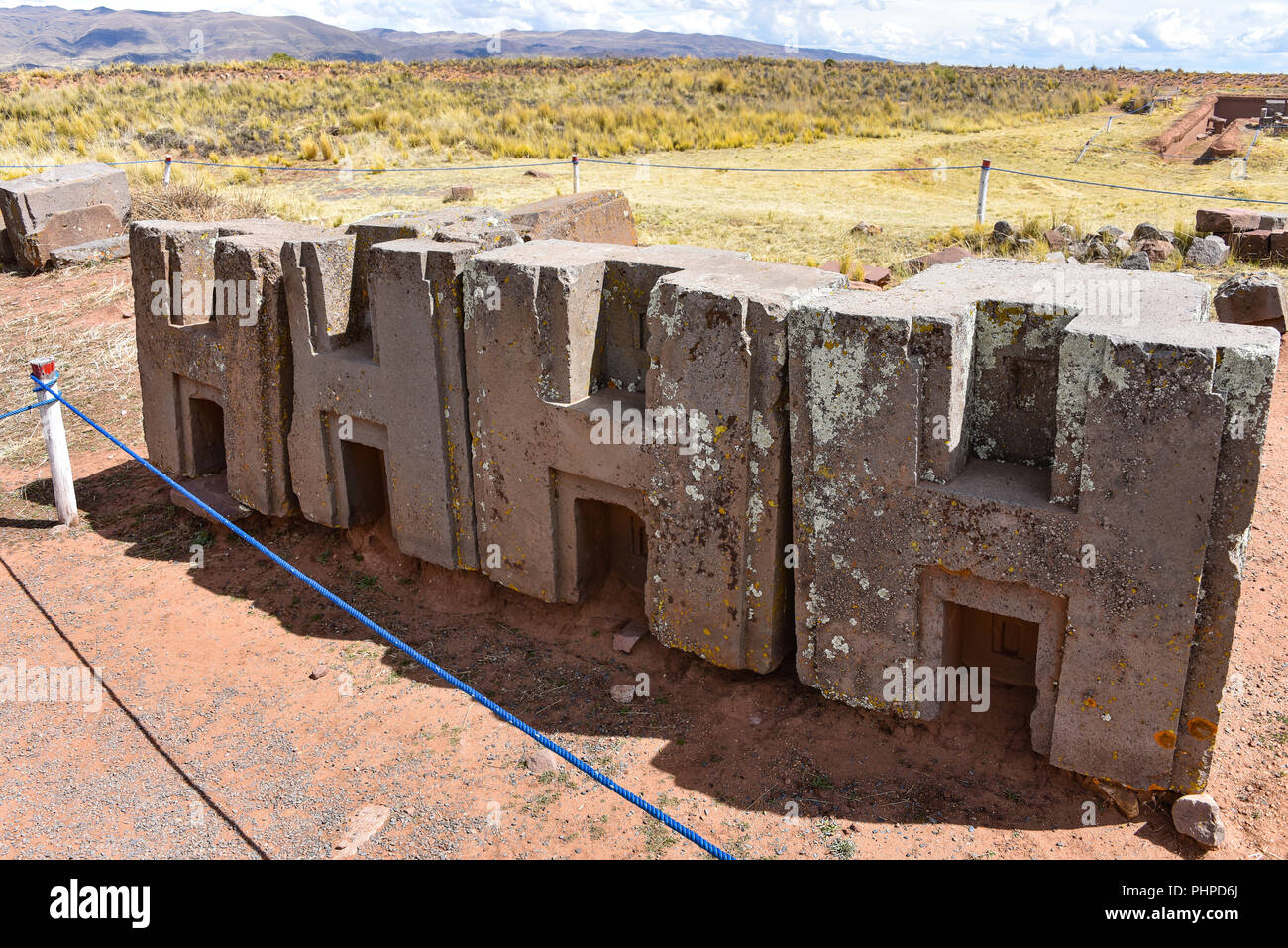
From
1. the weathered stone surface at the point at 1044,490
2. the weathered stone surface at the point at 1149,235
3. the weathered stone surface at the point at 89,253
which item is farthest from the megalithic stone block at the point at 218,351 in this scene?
the weathered stone surface at the point at 1149,235

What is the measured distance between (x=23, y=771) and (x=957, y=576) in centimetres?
457

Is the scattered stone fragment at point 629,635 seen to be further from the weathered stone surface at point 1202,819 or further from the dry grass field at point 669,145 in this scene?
the dry grass field at point 669,145

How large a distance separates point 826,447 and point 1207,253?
874 centimetres

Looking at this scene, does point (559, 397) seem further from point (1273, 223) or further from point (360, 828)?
point (1273, 223)

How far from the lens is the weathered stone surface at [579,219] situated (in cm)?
795

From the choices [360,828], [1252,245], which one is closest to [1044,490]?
[360,828]

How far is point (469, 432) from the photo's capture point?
19.4 ft

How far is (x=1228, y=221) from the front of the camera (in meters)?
11.5

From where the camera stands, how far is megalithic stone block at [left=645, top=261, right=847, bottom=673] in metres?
4.65

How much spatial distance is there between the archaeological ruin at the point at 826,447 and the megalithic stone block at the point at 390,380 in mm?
19

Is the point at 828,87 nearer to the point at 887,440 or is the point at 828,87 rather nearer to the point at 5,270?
the point at 5,270

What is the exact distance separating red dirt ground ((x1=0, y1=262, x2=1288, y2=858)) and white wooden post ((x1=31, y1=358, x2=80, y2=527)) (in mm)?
806

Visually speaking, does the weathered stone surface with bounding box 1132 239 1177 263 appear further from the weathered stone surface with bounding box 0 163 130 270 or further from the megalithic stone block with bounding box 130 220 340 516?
the weathered stone surface with bounding box 0 163 130 270

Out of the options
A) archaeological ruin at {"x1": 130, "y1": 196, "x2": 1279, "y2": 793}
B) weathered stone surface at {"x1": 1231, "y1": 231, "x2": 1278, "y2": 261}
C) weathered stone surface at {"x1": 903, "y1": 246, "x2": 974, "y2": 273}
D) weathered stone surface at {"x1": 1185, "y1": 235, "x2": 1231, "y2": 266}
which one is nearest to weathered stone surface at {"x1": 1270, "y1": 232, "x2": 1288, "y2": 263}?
weathered stone surface at {"x1": 1231, "y1": 231, "x2": 1278, "y2": 261}
